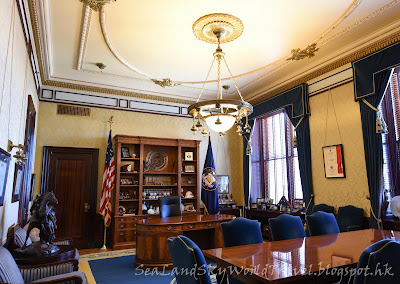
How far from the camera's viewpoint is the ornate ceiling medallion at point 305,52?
15.8 ft

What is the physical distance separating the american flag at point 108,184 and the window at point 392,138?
5.12m

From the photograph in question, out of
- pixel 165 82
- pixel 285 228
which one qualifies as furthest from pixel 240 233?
pixel 165 82

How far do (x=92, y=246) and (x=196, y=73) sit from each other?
4.35 meters

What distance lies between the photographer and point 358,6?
3.85 meters

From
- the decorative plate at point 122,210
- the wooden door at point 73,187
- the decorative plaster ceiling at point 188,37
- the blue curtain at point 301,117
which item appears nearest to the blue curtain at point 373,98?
the decorative plaster ceiling at point 188,37

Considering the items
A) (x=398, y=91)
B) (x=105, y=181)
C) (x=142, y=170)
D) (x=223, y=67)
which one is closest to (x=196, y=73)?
(x=223, y=67)

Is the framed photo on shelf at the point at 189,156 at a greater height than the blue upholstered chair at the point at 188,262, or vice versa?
the framed photo on shelf at the point at 189,156

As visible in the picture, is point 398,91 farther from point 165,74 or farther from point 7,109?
point 7,109

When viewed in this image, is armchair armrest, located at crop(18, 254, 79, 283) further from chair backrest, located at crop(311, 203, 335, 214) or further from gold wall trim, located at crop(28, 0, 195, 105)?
chair backrest, located at crop(311, 203, 335, 214)

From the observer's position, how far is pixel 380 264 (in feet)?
5.96

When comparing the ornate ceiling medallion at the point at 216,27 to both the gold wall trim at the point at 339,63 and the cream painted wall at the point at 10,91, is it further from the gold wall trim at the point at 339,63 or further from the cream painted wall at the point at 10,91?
the cream painted wall at the point at 10,91

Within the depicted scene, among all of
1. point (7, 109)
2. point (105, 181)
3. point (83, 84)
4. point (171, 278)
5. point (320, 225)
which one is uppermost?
point (83, 84)

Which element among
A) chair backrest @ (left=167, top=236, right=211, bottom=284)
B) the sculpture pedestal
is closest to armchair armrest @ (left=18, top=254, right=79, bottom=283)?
the sculpture pedestal

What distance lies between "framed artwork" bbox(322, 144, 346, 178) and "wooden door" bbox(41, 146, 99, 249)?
4864 mm
